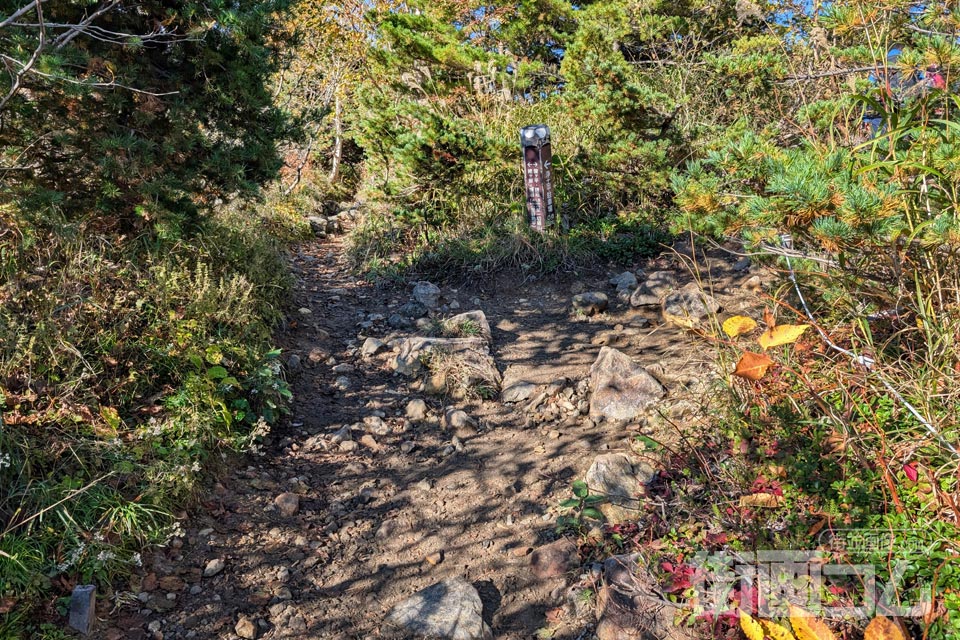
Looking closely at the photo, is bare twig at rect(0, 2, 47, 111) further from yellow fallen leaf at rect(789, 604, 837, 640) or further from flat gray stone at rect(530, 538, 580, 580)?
yellow fallen leaf at rect(789, 604, 837, 640)

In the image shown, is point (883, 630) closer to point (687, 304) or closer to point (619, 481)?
point (619, 481)

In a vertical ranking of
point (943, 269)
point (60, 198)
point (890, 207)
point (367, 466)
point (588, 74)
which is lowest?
point (367, 466)

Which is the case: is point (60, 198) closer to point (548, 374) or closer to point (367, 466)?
point (367, 466)

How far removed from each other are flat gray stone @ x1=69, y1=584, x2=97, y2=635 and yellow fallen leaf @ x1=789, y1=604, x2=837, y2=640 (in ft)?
8.42

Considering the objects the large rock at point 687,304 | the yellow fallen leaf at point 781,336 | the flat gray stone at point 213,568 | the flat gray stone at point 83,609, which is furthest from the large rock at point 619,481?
the flat gray stone at point 83,609

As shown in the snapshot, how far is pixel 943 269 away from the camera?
107 inches

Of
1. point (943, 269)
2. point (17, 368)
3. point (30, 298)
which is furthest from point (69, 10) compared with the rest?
point (943, 269)

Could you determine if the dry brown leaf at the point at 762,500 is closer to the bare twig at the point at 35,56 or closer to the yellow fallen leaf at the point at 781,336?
the yellow fallen leaf at the point at 781,336

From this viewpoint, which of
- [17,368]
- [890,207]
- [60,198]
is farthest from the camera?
[60,198]

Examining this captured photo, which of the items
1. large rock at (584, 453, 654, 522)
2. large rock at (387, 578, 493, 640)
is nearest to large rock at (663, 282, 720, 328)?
large rock at (584, 453, 654, 522)

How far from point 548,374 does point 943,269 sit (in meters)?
2.47

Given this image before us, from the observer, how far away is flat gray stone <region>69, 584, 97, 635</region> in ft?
7.99

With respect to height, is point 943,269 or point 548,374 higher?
point 943,269

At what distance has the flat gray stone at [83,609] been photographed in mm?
2436
